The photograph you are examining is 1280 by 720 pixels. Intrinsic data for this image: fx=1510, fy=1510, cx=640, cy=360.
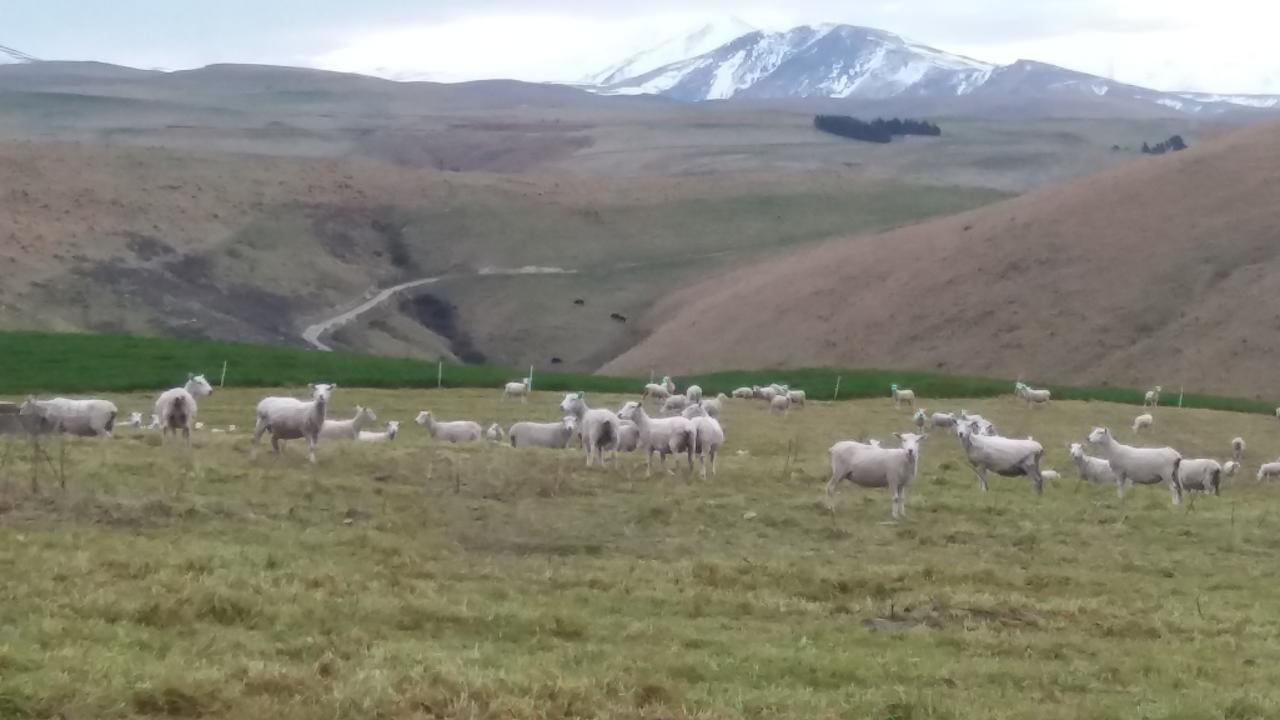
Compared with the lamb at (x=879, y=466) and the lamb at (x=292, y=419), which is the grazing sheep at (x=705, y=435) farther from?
the lamb at (x=292, y=419)

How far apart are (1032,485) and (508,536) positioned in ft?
39.1

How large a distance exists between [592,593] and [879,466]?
8.28 m

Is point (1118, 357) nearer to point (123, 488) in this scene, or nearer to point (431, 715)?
point (123, 488)

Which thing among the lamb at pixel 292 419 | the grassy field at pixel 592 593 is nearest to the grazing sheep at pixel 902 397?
the grassy field at pixel 592 593

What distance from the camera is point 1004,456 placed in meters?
26.5

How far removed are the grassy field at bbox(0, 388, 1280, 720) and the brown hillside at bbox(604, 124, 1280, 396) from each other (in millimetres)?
40507

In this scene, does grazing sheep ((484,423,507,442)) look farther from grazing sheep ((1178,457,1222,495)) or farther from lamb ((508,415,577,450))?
grazing sheep ((1178,457,1222,495))

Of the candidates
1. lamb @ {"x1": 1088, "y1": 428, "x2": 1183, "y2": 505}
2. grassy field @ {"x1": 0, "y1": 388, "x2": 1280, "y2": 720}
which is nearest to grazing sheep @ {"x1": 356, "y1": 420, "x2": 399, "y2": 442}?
grassy field @ {"x1": 0, "y1": 388, "x2": 1280, "y2": 720}

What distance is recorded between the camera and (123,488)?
19656mm

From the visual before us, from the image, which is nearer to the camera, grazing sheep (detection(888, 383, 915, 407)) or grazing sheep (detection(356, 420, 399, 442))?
grazing sheep (detection(356, 420, 399, 442))

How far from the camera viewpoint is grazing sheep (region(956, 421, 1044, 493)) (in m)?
26.4

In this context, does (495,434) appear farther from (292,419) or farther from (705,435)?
(292,419)

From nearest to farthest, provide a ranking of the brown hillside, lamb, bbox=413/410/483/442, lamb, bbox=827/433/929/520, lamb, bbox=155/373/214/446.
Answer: lamb, bbox=827/433/929/520, lamb, bbox=155/373/214/446, lamb, bbox=413/410/483/442, the brown hillside

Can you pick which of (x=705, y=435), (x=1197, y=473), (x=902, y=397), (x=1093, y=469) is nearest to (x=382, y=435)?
(x=705, y=435)
